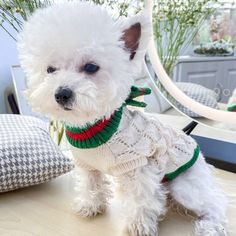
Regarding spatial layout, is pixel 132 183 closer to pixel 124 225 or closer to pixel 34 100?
pixel 124 225

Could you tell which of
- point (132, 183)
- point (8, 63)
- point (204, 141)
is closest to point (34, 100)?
point (132, 183)

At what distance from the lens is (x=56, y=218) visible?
0.53m

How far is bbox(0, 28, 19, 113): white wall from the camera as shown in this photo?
1128mm

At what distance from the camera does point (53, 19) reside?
413 mm

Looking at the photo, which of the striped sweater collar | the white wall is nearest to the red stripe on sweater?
the striped sweater collar

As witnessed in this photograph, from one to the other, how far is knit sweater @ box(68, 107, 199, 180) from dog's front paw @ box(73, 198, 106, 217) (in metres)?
0.06

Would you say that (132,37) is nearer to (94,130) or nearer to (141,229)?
(94,130)

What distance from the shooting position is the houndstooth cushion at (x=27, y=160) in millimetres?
577

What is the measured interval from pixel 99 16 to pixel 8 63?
822 millimetres

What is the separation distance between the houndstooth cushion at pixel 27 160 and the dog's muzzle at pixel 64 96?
0.74ft

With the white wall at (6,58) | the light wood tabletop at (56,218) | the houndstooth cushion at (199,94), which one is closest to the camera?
the light wood tabletop at (56,218)

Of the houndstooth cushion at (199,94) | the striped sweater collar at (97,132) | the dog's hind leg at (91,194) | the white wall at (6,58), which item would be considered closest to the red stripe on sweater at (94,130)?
the striped sweater collar at (97,132)

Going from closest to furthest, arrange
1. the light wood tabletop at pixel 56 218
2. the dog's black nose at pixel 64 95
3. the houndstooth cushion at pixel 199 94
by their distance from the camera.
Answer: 1. the dog's black nose at pixel 64 95
2. the light wood tabletop at pixel 56 218
3. the houndstooth cushion at pixel 199 94

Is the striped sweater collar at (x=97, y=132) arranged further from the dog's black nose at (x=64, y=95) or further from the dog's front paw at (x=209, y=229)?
the dog's front paw at (x=209, y=229)
